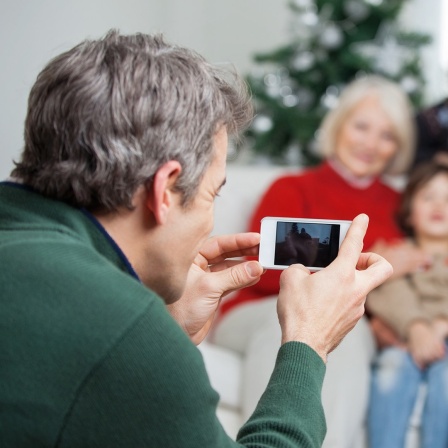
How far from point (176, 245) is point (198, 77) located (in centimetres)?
20

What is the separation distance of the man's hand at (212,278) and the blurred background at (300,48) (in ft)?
5.74

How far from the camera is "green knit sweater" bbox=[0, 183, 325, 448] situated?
72 cm

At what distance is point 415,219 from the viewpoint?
91.7 inches

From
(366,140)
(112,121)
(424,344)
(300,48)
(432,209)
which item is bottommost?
(424,344)

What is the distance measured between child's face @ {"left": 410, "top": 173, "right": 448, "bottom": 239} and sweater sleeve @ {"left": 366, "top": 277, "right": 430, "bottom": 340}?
19cm

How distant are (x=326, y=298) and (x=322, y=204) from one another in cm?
152

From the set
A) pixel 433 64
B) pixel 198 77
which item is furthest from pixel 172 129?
pixel 433 64

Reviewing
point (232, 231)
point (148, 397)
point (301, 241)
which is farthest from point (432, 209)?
point (148, 397)

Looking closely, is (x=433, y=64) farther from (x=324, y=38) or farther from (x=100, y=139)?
(x=100, y=139)

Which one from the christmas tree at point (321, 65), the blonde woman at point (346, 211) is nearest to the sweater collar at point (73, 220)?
the blonde woman at point (346, 211)

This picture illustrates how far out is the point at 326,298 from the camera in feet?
3.05

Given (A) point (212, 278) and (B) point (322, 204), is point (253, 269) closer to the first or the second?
(A) point (212, 278)

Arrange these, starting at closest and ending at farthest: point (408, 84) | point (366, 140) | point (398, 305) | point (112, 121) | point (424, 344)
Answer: point (112, 121), point (424, 344), point (398, 305), point (366, 140), point (408, 84)

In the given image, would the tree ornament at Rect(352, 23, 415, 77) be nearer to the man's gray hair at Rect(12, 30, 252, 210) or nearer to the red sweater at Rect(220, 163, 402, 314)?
the red sweater at Rect(220, 163, 402, 314)
